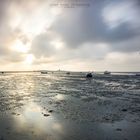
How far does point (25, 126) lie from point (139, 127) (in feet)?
24.4

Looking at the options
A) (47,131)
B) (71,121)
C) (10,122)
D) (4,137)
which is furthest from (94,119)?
(4,137)

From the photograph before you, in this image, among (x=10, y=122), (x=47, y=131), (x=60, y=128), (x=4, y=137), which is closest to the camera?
(x=4, y=137)

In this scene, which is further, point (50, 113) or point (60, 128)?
point (50, 113)

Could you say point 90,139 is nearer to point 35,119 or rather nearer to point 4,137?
point 4,137

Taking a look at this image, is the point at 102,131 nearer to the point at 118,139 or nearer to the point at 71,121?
the point at 118,139

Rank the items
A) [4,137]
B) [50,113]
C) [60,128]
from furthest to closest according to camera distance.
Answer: [50,113] < [60,128] < [4,137]

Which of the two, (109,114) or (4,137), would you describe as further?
(109,114)

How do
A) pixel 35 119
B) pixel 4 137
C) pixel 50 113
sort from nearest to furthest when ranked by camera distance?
pixel 4 137, pixel 35 119, pixel 50 113

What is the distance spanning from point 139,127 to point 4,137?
855 centimetres

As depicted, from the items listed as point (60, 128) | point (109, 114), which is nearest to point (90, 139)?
point (60, 128)

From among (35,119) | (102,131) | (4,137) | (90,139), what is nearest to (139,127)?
(102,131)

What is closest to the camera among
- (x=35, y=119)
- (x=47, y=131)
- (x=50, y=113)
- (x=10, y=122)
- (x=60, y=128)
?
(x=47, y=131)

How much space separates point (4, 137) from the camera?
12086 mm

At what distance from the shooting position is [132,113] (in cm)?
2014
